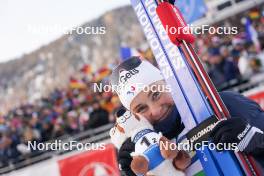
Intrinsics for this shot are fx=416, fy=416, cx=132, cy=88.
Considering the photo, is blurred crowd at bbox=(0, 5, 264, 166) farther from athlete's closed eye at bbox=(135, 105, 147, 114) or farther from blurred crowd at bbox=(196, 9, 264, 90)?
athlete's closed eye at bbox=(135, 105, 147, 114)

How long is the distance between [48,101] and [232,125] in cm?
1464

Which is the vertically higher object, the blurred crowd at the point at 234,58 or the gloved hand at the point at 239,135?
the blurred crowd at the point at 234,58

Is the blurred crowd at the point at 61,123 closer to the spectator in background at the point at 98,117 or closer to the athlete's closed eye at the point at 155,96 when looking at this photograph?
the spectator in background at the point at 98,117

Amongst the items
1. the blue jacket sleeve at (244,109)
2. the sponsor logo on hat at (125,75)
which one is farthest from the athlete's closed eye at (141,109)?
the blue jacket sleeve at (244,109)

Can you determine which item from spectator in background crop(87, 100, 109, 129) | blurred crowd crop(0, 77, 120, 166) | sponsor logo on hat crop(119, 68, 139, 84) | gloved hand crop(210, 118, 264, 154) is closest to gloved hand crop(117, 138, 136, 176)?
sponsor logo on hat crop(119, 68, 139, 84)

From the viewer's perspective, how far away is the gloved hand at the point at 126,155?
2232mm

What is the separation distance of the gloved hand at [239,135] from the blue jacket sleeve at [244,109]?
24 cm

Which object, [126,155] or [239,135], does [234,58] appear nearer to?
[126,155]

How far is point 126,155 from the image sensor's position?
Answer: 2.26 m

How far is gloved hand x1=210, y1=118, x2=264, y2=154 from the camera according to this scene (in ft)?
5.85

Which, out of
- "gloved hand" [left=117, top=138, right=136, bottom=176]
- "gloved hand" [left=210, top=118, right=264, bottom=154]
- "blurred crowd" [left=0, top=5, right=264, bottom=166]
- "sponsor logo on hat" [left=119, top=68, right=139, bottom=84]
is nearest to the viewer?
"gloved hand" [left=210, top=118, right=264, bottom=154]

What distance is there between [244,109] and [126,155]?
670 mm

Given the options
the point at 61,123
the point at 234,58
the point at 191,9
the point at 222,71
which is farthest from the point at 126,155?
the point at 234,58

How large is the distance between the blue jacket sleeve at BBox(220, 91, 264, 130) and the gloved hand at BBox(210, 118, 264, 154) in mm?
241
